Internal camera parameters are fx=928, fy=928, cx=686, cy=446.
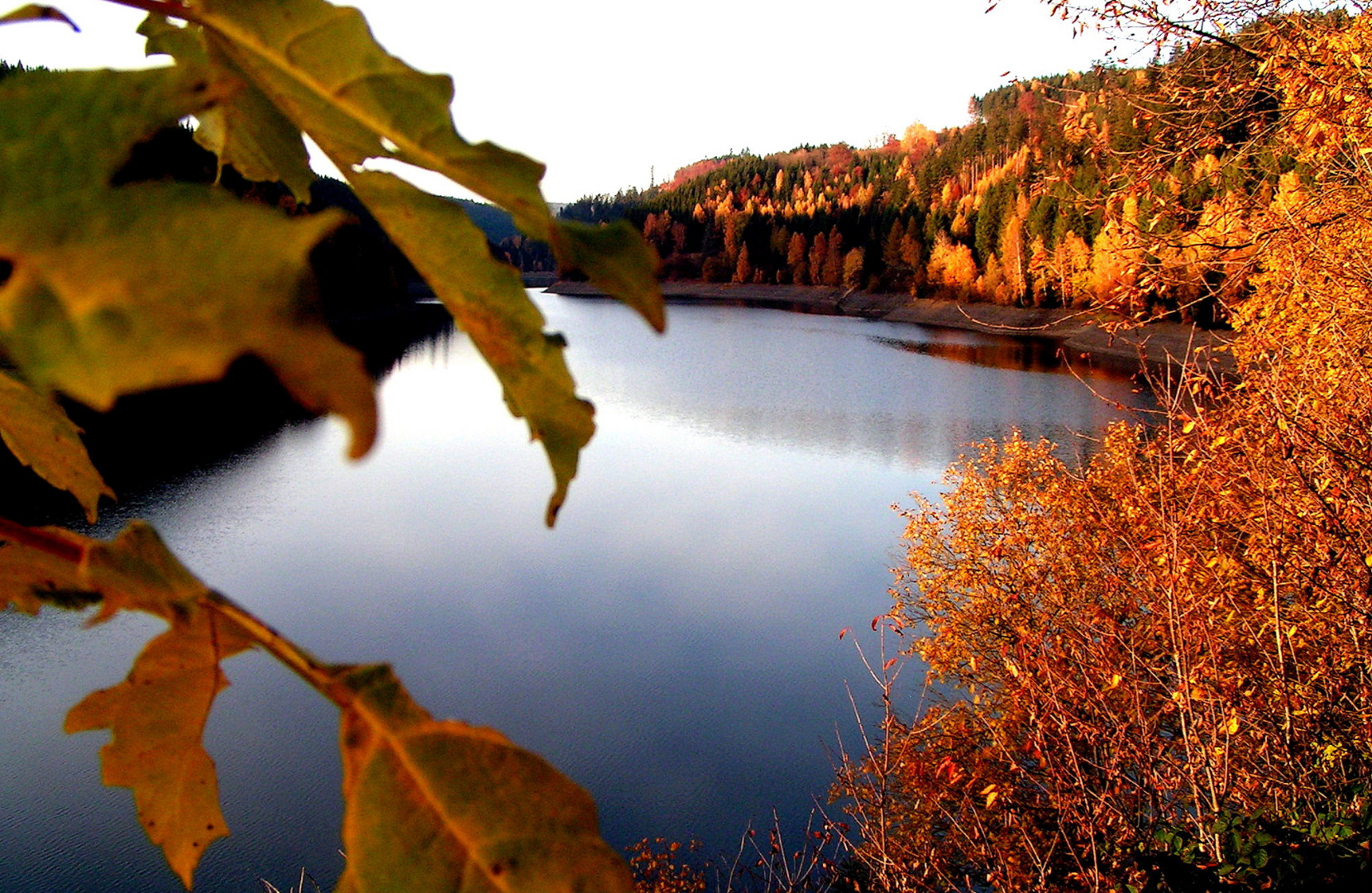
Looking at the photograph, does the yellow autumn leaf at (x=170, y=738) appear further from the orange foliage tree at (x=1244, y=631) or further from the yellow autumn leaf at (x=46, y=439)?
the orange foliage tree at (x=1244, y=631)

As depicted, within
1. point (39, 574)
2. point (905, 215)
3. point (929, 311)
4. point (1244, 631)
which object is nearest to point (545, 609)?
point (1244, 631)

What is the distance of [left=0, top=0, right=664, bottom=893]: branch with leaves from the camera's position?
0.16 metres

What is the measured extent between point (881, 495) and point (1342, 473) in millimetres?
12062

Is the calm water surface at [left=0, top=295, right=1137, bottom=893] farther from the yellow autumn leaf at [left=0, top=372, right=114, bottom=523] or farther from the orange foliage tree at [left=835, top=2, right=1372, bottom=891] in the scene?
the yellow autumn leaf at [left=0, top=372, right=114, bottom=523]

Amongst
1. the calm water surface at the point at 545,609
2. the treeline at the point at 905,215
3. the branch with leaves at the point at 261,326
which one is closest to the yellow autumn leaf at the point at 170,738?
the branch with leaves at the point at 261,326

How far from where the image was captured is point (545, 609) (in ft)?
42.7

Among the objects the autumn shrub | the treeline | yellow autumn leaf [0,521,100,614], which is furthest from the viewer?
the treeline

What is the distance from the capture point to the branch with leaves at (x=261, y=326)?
159 millimetres

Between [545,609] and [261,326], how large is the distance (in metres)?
13.2

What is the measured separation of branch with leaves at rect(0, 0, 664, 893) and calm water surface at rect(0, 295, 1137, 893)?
5.60 m

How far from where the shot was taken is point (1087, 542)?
25.0 feet

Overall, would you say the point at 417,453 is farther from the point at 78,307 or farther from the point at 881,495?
the point at 78,307

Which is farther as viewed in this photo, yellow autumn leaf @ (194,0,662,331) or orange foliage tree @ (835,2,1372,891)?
orange foliage tree @ (835,2,1372,891)

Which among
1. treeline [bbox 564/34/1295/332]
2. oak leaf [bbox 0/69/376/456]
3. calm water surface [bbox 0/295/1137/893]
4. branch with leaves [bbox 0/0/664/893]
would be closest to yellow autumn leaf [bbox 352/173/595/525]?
branch with leaves [bbox 0/0/664/893]
